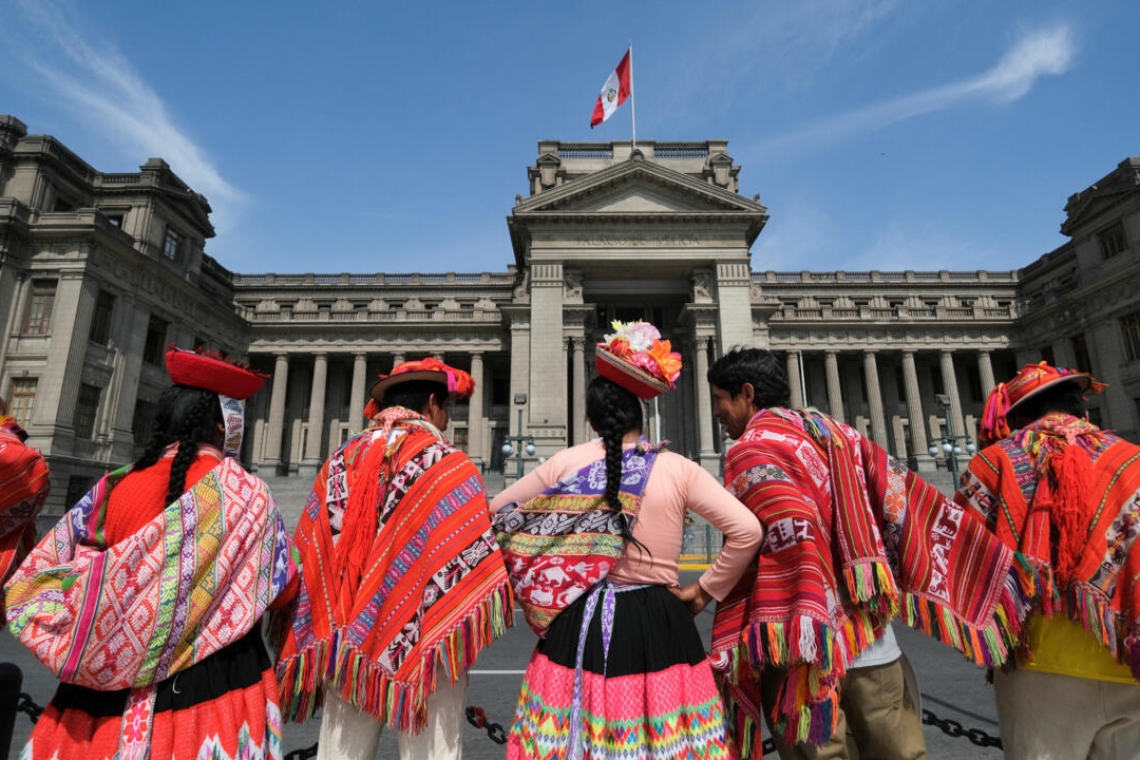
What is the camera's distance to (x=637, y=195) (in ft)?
102

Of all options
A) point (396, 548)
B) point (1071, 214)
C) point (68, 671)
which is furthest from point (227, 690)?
point (1071, 214)

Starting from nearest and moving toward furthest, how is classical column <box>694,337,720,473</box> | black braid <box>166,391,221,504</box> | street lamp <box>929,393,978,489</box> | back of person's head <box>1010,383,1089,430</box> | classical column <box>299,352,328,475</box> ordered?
1. black braid <box>166,391,221,504</box>
2. back of person's head <box>1010,383,1089,430</box>
3. street lamp <box>929,393,978,489</box>
4. classical column <box>694,337,720,473</box>
5. classical column <box>299,352,328,475</box>

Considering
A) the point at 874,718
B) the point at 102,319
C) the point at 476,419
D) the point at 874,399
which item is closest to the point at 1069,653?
the point at 874,718

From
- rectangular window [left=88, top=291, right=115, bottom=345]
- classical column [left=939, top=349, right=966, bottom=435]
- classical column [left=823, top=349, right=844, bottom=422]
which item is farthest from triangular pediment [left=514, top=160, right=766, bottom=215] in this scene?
rectangular window [left=88, top=291, right=115, bottom=345]

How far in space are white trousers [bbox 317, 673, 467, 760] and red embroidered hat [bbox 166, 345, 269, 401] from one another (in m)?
1.57

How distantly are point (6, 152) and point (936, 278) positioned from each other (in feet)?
179

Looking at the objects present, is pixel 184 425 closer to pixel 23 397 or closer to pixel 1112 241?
pixel 23 397

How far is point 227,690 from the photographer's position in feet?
8.28

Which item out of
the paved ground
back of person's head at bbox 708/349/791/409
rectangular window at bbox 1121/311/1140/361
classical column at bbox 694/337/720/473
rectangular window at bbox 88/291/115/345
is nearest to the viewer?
back of person's head at bbox 708/349/791/409

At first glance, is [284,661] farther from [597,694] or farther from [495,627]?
[597,694]

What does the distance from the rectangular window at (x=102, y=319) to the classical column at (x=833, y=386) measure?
37.7 meters

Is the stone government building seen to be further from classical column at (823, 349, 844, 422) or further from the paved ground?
the paved ground

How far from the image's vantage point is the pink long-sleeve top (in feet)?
8.66

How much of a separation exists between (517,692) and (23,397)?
Answer: 1134 inches
